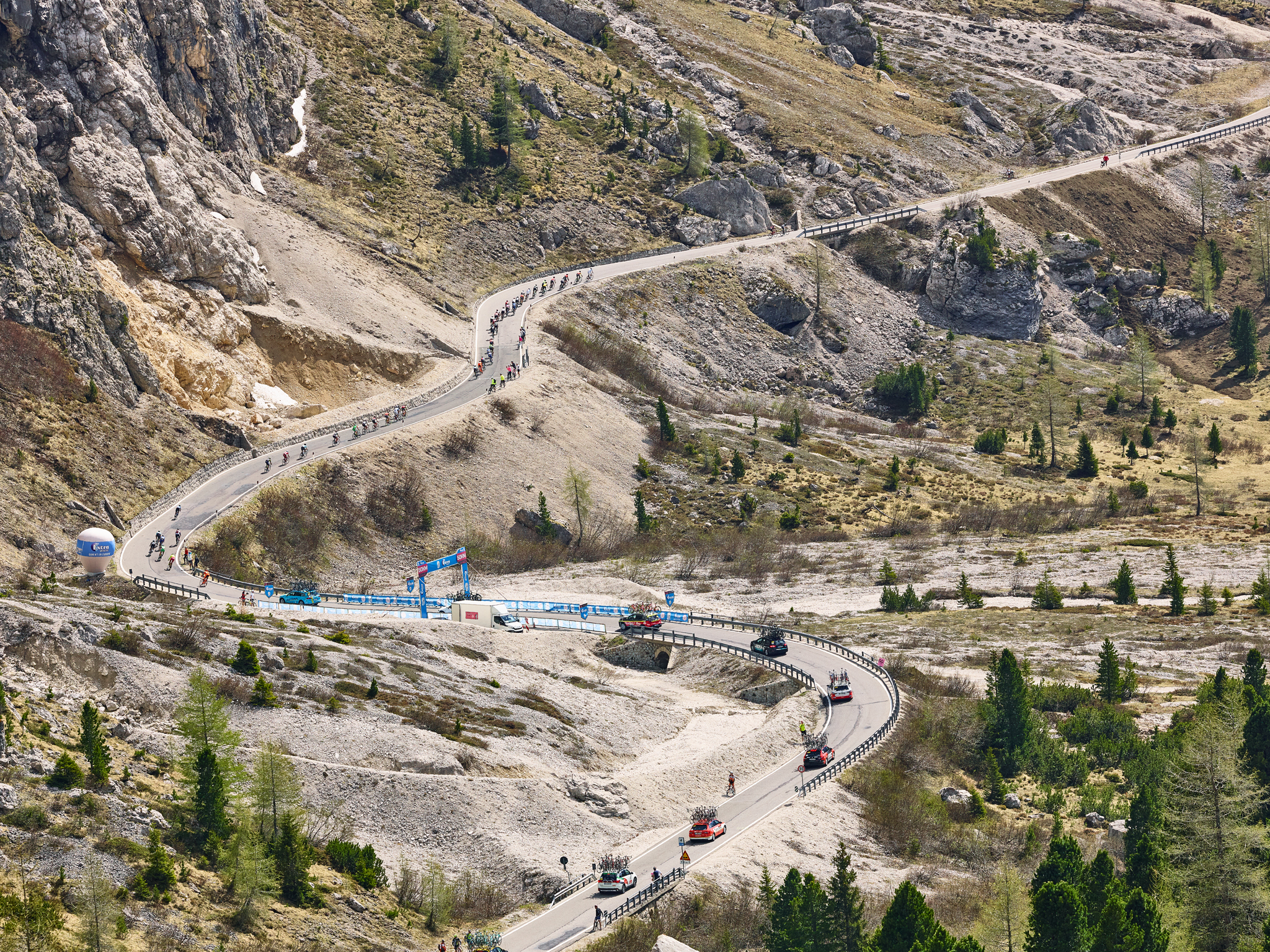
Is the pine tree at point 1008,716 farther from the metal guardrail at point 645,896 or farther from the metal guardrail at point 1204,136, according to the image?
the metal guardrail at point 1204,136

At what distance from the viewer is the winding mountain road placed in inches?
1850

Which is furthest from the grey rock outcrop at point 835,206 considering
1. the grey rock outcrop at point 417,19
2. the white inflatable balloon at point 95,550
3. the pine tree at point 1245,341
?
the white inflatable balloon at point 95,550

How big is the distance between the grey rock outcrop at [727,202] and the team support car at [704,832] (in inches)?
4262

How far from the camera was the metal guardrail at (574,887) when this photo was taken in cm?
4816

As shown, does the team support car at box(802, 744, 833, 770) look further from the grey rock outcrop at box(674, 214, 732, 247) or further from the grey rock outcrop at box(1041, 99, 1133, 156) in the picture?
the grey rock outcrop at box(1041, 99, 1133, 156)

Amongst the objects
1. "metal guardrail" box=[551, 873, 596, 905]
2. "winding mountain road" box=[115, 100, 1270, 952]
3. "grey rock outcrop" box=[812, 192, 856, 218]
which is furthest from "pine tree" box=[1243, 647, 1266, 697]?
"grey rock outcrop" box=[812, 192, 856, 218]

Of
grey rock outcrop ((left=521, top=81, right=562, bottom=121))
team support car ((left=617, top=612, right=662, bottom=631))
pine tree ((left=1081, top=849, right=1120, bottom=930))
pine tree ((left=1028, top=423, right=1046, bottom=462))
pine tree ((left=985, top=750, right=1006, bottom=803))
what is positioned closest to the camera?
pine tree ((left=1081, top=849, right=1120, bottom=930))

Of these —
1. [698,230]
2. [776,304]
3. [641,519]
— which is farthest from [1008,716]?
[698,230]

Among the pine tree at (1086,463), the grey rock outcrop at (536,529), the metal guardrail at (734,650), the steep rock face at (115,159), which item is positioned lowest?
the metal guardrail at (734,650)

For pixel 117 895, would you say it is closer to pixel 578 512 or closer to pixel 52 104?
pixel 578 512

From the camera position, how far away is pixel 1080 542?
105062 mm

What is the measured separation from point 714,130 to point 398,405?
7639cm

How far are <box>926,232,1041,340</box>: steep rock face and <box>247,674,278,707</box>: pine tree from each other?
11362 cm

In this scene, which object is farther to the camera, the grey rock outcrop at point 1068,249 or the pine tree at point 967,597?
the grey rock outcrop at point 1068,249
